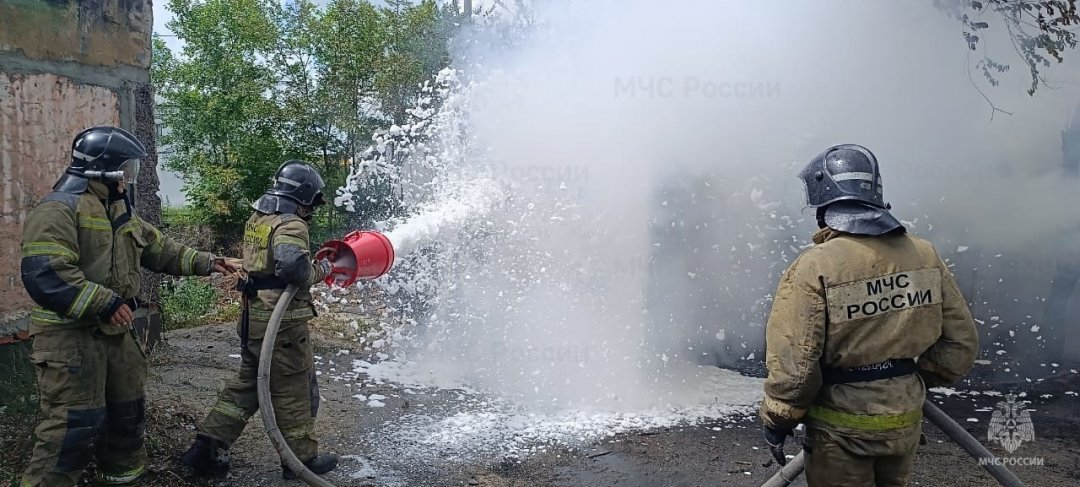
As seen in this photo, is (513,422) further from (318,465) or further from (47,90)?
(47,90)

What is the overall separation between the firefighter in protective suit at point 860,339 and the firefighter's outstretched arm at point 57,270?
280 centimetres

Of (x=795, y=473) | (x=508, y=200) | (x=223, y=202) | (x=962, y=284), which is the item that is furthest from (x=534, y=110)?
(x=223, y=202)

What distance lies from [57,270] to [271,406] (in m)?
1.10

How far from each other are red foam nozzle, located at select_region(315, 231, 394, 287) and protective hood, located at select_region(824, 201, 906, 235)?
8.45 feet

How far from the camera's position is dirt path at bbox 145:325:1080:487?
151 inches

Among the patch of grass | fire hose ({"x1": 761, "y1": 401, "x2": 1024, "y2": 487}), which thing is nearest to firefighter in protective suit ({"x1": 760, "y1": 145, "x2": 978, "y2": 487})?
fire hose ({"x1": 761, "y1": 401, "x2": 1024, "y2": 487})

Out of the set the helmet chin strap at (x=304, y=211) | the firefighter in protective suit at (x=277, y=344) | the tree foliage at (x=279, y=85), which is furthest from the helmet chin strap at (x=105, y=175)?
the tree foliage at (x=279, y=85)

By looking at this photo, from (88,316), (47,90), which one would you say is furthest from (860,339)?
(47,90)

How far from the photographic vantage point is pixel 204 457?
3664 millimetres

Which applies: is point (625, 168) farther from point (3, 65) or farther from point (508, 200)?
point (3, 65)

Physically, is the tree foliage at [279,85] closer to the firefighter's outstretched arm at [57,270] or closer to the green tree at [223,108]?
the green tree at [223,108]

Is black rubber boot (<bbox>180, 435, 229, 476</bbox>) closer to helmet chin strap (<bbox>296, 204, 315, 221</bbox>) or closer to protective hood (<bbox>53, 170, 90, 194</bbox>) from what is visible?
helmet chin strap (<bbox>296, 204, 315, 221</bbox>)

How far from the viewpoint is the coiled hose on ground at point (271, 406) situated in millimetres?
3266

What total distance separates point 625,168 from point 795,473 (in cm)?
373
